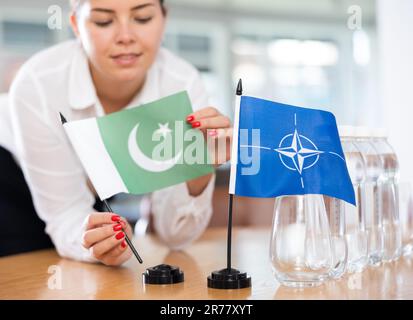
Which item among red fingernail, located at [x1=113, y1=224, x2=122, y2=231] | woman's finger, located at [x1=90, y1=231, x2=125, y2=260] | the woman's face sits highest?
the woman's face

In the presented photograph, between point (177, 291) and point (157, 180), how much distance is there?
24 centimetres

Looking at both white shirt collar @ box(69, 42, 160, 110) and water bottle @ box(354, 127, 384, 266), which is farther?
white shirt collar @ box(69, 42, 160, 110)

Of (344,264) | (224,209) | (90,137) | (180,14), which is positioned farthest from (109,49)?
(180,14)

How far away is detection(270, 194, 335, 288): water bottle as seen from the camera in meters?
1.03

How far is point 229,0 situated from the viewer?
6.97 metres

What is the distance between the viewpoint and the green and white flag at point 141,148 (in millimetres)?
1155

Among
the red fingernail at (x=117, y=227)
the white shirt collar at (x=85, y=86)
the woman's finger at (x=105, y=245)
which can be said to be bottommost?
the woman's finger at (x=105, y=245)

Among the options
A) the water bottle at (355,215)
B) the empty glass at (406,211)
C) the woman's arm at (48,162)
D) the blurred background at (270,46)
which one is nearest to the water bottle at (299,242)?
the water bottle at (355,215)

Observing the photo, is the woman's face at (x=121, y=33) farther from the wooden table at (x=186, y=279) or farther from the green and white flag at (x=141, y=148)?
the wooden table at (x=186, y=279)

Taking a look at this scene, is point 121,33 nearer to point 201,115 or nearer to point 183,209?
point 201,115

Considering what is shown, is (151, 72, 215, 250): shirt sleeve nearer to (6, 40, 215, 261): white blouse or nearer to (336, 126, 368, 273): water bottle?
(6, 40, 215, 261): white blouse

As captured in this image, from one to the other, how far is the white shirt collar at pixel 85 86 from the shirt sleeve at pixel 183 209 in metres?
0.08

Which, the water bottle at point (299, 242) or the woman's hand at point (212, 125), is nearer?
the water bottle at point (299, 242)

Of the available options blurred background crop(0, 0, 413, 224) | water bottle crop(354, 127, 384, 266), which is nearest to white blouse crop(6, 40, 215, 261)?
water bottle crop(354, 127, 384, 266)
